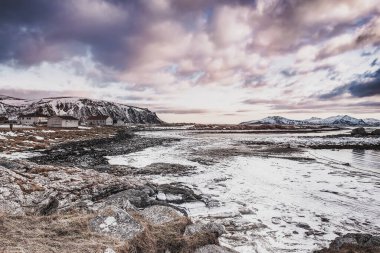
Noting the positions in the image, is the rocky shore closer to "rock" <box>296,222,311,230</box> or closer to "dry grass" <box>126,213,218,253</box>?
"dry grass" <box>126,213,218,253</box>

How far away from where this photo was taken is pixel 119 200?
910 cm

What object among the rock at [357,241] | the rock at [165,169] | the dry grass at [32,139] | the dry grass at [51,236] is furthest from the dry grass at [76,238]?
the dry grass at [32,139]

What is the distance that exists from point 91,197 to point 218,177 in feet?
27.5

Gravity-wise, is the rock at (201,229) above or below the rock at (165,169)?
above

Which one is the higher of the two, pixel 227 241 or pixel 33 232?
pixel 33 232

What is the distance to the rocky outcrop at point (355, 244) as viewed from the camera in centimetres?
650

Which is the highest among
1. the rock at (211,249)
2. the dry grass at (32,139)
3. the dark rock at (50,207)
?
the rock at (211,249)

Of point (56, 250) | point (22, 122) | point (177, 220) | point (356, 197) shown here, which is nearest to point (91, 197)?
point (177, 220)

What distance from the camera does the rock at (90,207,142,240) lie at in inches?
243

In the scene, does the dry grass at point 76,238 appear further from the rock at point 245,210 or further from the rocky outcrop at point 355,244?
the rock at point 245,210

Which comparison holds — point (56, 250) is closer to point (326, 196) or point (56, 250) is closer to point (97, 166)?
point (326, 196)

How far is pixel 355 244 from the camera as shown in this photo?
6988 millimetres

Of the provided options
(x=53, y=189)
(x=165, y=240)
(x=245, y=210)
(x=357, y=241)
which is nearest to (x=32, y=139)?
(x=53, y=189)

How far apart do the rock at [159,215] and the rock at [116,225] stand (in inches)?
42.0
